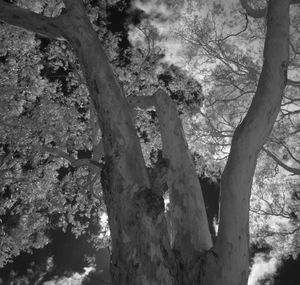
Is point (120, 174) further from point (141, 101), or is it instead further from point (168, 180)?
point (141, 101)

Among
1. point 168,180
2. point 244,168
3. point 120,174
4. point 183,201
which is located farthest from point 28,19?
point 244,168

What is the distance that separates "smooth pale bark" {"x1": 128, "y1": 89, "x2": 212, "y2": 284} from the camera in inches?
170

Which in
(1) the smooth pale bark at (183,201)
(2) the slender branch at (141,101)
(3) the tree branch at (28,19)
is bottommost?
(1) the smooth pale bark at (183,201)

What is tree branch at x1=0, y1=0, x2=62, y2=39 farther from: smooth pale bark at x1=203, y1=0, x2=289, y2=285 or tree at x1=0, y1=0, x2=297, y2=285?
smooth pale bark at x1=203, y1=0, x2=289, y2=285

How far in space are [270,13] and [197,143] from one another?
9666 mm

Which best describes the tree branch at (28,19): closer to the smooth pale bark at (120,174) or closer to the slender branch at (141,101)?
the smooth pale bark at (120,174)

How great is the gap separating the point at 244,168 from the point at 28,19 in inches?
166

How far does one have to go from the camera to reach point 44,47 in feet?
44.2

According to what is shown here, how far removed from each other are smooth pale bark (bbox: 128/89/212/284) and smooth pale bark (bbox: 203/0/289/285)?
37cm

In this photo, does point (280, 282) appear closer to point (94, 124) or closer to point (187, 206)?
point (94, 124)

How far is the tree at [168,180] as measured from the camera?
373 cm

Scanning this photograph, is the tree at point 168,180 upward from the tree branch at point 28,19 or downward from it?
downward

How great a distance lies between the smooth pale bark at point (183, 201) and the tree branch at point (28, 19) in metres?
2.18

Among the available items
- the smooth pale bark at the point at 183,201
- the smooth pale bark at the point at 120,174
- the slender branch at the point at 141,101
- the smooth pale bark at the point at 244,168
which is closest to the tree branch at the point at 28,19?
the smooth pale bark at the point at 120,174
